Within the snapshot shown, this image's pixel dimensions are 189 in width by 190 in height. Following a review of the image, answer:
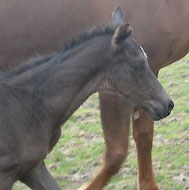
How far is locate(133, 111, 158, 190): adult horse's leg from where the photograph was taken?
5.32m

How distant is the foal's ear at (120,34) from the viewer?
415cm

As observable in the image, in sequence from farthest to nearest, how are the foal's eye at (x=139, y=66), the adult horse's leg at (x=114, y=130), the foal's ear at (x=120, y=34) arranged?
the adult horse's leg at (x=114, y=130) → the foal's eye at (x=139, y=66) → the foal's ear at (x=120, y=34)

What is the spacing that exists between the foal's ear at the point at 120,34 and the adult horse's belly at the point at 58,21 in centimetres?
84

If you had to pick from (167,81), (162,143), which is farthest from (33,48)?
(167,81)

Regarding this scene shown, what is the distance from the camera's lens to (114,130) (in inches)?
199

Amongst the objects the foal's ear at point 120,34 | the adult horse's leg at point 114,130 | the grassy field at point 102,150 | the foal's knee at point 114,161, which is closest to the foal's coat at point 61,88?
the foal's ear at point 120,34

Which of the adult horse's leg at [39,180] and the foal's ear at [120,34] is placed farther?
the adult horse's leg at [39,180]

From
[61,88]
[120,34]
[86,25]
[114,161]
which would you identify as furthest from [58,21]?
[114,161]

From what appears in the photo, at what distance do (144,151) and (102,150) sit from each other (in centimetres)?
82

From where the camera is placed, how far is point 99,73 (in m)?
4.32

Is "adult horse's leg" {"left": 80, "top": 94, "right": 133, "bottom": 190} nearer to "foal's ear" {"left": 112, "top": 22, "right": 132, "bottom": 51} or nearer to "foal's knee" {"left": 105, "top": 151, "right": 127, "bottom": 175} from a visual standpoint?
"foal's knee" {"left": 105, "top": 151, "right": 127, "bottom": 175}

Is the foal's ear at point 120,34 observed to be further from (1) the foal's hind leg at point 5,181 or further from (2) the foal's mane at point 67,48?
(1) the foal's hind leg at point 5,181

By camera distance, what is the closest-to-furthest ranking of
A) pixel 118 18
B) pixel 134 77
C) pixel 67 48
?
pixel 134 77 < pixel 67 48 < pixel 118 18

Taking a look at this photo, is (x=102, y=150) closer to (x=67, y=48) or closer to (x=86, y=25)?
(x=86, y=25)
